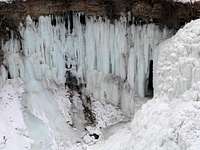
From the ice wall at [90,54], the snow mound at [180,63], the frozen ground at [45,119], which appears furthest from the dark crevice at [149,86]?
the snow mound at [180,63]

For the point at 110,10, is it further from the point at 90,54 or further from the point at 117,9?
the point at 90,54

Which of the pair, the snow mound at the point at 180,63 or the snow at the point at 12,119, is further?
the snow at the point at 12,119

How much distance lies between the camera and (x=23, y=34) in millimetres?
15094

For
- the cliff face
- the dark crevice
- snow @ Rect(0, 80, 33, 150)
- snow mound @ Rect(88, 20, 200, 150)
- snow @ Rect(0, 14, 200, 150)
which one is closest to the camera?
snow mound @ Rect(88, 20, 200, 150)

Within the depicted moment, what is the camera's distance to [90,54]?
1525cm

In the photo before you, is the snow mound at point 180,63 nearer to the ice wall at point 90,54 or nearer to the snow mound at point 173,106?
the snow mound at point 173,106

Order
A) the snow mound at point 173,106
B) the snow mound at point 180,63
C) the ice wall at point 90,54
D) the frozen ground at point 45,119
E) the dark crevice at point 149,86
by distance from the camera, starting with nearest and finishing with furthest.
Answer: the snow mound at point 173,106, the snow mound at point 180,63, the frozen ground at point 45,119, the ice wall at point 90,54, the dark crevice at point 149,86

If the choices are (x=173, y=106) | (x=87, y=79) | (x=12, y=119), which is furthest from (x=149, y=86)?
(x=12, y=119)

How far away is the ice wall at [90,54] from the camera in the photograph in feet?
47.5

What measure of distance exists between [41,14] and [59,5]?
0.66 metres

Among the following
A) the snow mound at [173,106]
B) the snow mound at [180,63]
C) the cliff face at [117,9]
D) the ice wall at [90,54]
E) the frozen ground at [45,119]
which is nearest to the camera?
the snow mound at [173,106]

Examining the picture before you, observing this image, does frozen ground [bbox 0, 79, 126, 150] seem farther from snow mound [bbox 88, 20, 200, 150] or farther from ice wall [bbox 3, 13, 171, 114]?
snow mound [bbox 88, 20, 200, 150]

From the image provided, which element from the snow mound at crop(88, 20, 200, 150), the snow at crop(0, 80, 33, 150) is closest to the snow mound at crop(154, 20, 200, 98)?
the snow mound at crop(88, 20, 200, 150)

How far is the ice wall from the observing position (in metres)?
14.5
